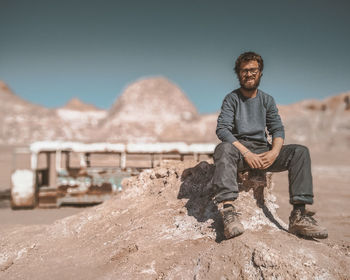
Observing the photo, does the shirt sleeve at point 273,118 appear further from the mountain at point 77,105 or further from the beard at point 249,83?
the mountain at point 77,105

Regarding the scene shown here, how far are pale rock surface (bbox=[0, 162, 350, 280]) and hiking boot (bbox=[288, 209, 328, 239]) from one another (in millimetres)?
63

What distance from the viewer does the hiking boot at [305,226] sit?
2146 millimetres

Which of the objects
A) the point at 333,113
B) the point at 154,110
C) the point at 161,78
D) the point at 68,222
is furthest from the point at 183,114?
the point at 68,222

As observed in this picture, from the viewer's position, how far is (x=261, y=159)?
235cm

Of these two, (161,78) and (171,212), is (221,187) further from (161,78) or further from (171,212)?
(161,78)

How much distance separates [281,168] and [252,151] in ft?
0.86

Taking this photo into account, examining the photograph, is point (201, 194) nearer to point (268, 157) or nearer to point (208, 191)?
point (208, 191)

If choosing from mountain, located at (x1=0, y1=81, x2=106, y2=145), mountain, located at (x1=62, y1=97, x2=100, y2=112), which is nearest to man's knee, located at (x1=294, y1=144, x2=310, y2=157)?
mountain, located at (x1=0, y1=81, x2=106, y2=145)

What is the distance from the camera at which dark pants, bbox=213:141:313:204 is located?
219cm

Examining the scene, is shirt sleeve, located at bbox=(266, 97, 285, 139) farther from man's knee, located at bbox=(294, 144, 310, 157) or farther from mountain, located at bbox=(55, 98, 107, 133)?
mountain, located at bbox=(55, 98, 107, 133)

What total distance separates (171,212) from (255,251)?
995 millimetres

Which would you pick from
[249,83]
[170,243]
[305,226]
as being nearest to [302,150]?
[305,226]

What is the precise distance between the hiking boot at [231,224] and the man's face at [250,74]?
3.49ft

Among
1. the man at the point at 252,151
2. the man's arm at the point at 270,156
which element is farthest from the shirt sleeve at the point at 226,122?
the man's arm at the point at 270,156
